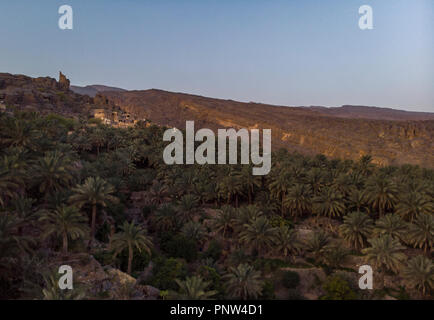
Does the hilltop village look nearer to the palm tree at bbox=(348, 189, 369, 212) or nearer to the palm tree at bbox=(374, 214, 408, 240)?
the palm tree at bbox=(348, 189, 369, 212)

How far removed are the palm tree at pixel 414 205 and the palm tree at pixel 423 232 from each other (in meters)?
3.23

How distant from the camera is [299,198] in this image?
41.5 m

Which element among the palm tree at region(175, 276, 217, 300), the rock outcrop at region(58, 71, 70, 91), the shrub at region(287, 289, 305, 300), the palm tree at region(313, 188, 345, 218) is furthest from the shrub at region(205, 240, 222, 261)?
the rock outcrop at region(58, 71, 70, 91)

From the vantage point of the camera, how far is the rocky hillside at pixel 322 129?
9494 cm

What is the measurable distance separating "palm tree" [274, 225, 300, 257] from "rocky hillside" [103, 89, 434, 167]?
222 feet

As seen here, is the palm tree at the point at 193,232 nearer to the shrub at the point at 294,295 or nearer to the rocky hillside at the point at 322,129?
the shrub at the point at 294,295

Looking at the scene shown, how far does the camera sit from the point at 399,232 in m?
33.5

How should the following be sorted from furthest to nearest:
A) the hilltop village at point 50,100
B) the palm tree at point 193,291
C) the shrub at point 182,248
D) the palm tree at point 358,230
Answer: the hilltop village at point 50,100
the palm tree at point 358,230
the shrub at point 182,248
the palm tree at point 193,291

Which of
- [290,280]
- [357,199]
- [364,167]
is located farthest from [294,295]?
[364,167]

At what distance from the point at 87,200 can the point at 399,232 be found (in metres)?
33.0

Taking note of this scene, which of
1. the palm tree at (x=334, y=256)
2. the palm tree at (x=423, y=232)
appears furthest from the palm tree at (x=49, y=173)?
the palm tree at (x=423, y=232)
